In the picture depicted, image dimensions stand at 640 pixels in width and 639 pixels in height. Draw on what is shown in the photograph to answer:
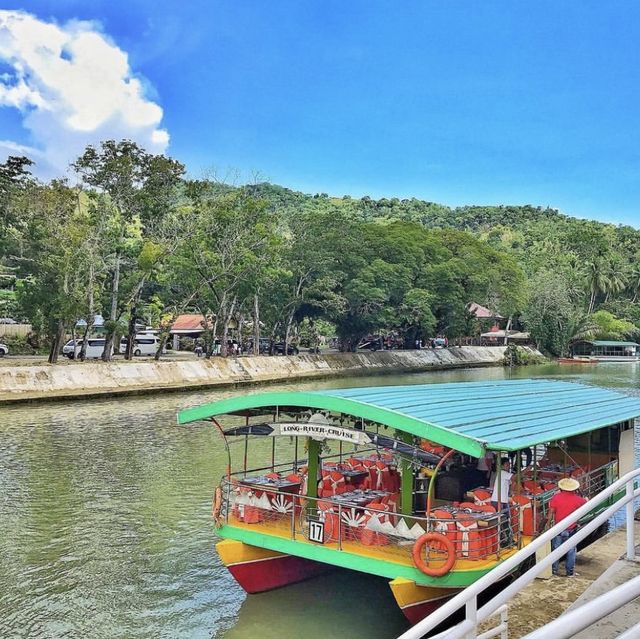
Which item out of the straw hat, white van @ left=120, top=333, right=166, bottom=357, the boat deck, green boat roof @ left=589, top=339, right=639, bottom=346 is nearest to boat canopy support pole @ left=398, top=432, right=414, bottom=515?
the boat deck

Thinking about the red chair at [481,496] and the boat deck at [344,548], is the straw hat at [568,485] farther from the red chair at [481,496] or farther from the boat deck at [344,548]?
the red chair at [481,496]

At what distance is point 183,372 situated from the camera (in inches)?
1596

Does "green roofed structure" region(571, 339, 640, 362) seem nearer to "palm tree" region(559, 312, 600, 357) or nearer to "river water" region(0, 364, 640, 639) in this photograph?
"palm tree" region(559, 312, 600, 357)

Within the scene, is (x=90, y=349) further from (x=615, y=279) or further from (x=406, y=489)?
(x=615, y=279)

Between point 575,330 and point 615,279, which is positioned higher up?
point 615,279

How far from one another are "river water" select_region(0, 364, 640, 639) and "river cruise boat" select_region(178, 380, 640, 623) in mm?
742

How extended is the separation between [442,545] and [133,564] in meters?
5.98

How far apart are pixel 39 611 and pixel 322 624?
13.3 ft

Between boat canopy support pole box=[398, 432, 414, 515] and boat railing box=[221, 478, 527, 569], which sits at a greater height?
boat canopy support pole box=[398, 432, 414, 515]

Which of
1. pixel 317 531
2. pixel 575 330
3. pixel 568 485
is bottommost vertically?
pixel 317 531

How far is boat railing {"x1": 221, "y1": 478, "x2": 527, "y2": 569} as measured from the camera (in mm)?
8414

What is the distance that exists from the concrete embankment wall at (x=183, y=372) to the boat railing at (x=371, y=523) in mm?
24333

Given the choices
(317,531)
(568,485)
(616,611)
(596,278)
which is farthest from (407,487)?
(596,278)

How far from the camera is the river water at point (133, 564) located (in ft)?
30.7
